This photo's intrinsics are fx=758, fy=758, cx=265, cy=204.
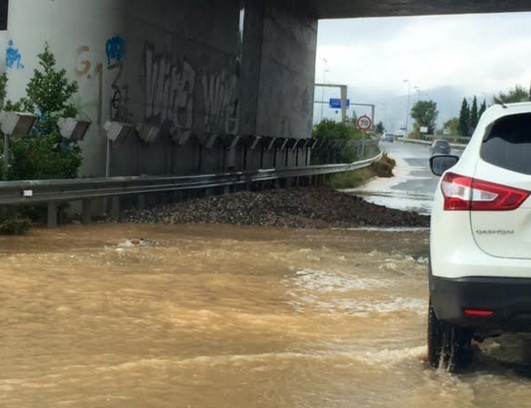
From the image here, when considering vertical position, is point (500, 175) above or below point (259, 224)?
above

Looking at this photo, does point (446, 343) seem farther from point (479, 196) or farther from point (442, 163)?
point (442, 163)

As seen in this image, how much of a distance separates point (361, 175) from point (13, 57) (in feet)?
79.2

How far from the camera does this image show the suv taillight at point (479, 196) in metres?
4.32

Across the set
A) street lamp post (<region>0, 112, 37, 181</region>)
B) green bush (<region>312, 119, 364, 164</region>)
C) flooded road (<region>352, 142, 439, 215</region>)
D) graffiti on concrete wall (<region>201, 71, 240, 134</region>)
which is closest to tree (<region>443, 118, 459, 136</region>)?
flooded road (<region>352, 142, 439, 215</region>)

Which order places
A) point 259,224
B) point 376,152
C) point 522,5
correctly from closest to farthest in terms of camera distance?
1. point 259,224
2. point 522,5
3. point 376,152

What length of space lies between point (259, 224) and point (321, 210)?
334 centimetres

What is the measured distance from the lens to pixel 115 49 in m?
15.3

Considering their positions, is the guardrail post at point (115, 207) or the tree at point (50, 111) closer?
the tree at point (50, 111)

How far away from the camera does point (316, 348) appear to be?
18.2ft

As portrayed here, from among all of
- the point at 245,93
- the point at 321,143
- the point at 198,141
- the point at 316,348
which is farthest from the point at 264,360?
the point at 321,143

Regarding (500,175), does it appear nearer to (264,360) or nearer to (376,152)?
(264,360)

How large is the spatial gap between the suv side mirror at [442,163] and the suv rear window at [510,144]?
3.07 feet

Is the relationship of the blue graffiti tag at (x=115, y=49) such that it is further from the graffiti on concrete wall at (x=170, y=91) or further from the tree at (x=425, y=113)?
the tree at (x=425, y=113)

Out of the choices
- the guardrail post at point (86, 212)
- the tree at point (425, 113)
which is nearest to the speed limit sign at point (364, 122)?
the guardrail post at point (86, 212)
